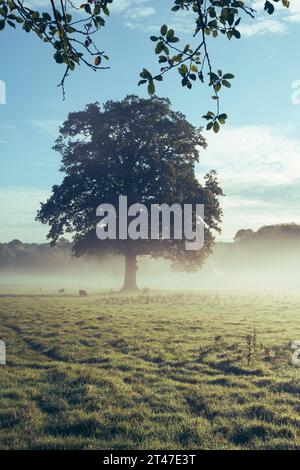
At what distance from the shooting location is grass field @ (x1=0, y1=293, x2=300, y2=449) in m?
7.95

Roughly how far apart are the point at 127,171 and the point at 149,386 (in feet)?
117

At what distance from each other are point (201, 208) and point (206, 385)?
3523cm

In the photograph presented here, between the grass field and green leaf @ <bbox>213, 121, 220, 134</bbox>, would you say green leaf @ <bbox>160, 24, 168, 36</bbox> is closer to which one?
green leaf @ <bbox>213, 121, 220, 134</bbox>

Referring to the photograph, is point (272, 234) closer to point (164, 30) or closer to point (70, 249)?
point (70, 249)

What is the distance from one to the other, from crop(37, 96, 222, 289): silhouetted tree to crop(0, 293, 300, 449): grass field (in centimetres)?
2422

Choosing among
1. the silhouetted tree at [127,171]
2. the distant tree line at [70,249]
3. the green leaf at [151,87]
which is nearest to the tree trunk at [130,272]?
the silhouetted tree at [127,171]

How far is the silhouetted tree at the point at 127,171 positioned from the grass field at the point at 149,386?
24223 mm

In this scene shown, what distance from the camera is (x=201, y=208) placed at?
45.2m

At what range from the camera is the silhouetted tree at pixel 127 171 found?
43844mm

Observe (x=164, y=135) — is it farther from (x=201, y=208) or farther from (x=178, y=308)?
(x=178, y=308)

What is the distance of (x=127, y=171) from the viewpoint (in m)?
44.9

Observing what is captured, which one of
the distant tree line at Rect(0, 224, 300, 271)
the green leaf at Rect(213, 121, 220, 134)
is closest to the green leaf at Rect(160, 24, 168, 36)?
the green leaf at Rect(213, 121, 220, 134)

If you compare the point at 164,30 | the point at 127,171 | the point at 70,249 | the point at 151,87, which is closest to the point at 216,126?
the point at 151,87
